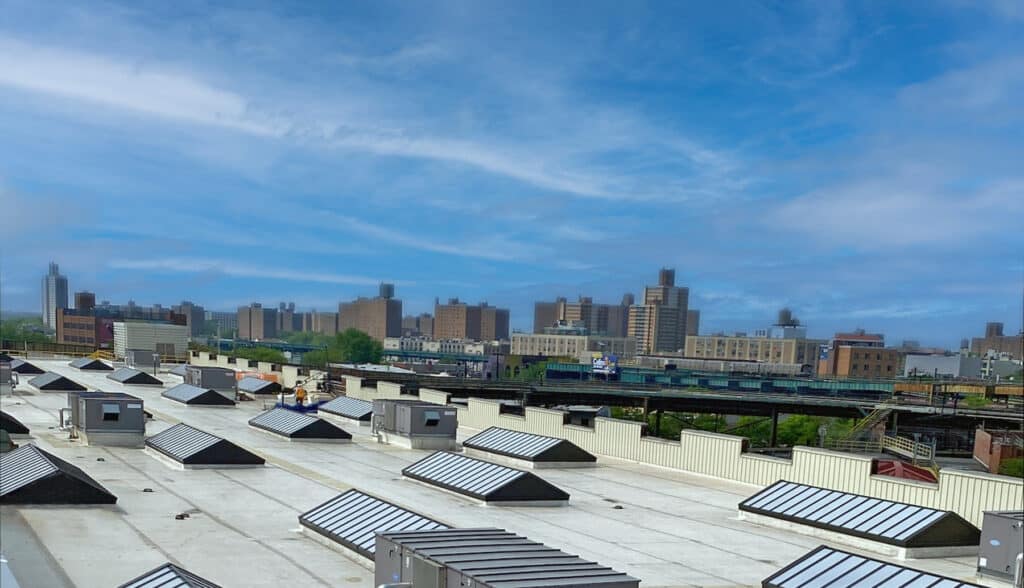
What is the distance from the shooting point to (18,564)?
2064 centimetres

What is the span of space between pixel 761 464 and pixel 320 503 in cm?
1813

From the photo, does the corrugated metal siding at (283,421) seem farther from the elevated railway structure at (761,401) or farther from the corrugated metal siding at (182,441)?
the elevated railway structure at (761,401)

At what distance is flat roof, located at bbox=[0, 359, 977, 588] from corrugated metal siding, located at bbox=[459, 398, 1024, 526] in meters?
0.89

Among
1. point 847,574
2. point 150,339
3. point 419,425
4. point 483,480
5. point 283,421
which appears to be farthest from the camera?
point 150,339

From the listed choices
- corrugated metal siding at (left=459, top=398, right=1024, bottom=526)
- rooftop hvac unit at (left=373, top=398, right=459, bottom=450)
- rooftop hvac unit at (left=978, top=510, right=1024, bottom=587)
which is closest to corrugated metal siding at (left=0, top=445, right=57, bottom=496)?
rooftop hvac unit at (left=373, top=398, right=459, bottom=450)

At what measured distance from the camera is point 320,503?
31.4m

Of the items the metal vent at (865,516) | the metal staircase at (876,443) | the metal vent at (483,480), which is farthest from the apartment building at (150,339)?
the metal vent at (865,516)

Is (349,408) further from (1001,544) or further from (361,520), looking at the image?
(1001,544)

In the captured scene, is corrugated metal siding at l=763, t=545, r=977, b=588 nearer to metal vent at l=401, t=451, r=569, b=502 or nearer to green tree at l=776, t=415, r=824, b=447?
metal vent at l=401, t=451, r=569, b=502

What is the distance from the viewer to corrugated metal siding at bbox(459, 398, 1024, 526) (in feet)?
92.7

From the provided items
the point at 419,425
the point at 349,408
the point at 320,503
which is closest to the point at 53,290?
the point at 349,408

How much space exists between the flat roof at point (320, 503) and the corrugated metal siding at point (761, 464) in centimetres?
89

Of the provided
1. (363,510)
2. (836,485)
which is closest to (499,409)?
(836,485)

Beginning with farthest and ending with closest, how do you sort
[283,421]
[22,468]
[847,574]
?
[283,421]
[22,468]
[847,574]
